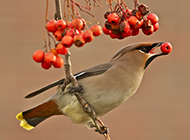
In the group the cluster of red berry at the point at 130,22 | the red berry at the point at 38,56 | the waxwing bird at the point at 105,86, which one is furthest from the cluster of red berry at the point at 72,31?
the waxwing bird at the point at 105,86

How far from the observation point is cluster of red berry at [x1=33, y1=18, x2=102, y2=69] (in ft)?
5.40

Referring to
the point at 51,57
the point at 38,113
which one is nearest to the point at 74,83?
the point at 51,57

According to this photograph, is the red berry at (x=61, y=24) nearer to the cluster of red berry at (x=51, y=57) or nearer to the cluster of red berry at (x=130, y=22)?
the cluster of red berry at (x=51, y=57)

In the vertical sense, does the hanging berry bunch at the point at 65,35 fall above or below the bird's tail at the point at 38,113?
below

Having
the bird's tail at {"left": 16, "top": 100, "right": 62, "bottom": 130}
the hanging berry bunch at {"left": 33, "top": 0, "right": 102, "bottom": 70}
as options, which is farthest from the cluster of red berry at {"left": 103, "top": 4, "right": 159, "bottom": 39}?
the bird's tail at {"left": 16, "top": 100, "right": 62, "bottom": 130}

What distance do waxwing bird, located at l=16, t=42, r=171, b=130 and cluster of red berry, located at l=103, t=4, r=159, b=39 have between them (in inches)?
23.5

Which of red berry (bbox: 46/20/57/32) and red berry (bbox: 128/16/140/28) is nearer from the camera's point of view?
red berry (bbox: 46/20/57/32)

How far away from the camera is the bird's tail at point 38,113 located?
275cm

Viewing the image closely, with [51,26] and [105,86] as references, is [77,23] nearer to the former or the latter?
[51,26]

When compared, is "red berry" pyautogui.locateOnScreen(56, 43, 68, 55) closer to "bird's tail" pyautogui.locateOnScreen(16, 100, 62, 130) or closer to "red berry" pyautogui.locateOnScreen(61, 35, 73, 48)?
"red berry" pyautogui.locateOnScreen(61, 35, 73, 48)

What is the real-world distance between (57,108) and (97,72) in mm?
383

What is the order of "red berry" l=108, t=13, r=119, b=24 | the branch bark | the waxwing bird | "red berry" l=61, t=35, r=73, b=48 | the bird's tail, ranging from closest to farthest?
"red berry" l=61, t=35, r=73, b=48, the branch bark, "red berry" l=108, t=13, r=119, b=24, the waxwing bird, the bird's tail

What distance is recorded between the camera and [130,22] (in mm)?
1897

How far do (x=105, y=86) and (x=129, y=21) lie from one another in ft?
2.72
